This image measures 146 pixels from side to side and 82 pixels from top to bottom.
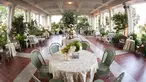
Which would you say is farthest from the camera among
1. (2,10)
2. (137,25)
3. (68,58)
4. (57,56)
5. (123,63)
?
(137,25)

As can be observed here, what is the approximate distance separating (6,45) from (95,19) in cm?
1439

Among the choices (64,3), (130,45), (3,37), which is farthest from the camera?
(64,3)

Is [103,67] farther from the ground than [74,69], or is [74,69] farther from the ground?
[74,69]

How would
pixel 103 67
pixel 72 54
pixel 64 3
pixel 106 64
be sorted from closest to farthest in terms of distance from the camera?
pixel 72 54
pixel 103 67
pixel 106 64
pixel 64 3

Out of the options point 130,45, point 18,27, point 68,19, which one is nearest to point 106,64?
point 68,19

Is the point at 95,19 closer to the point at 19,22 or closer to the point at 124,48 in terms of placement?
the point at 124,48

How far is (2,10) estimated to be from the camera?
713cm

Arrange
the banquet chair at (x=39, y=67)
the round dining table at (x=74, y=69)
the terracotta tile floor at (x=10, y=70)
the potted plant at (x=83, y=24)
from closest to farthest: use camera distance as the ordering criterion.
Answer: the round dining table at (x=74, y=69) → the banquet chair at (x=39, y=67) → the terracotta tile floor at (x=10, y=70) → the potted plant at (x=83, y=24)

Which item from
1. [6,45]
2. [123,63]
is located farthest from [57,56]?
[6,45]

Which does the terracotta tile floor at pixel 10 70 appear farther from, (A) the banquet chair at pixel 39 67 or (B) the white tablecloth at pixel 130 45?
(B) the white tablecloth at pixel 130 45

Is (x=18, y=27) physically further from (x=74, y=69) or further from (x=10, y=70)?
(x=74, y=69)

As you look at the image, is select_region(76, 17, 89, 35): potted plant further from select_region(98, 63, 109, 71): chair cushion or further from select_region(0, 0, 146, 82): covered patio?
select_region(98, 63, 109, 71): chair cushion

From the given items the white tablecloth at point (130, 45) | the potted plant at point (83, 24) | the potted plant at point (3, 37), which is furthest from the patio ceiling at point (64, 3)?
the potted plant at point (83, 24)

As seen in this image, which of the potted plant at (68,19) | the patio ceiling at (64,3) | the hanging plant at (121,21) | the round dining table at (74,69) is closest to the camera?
the round dining table at (74,69)
